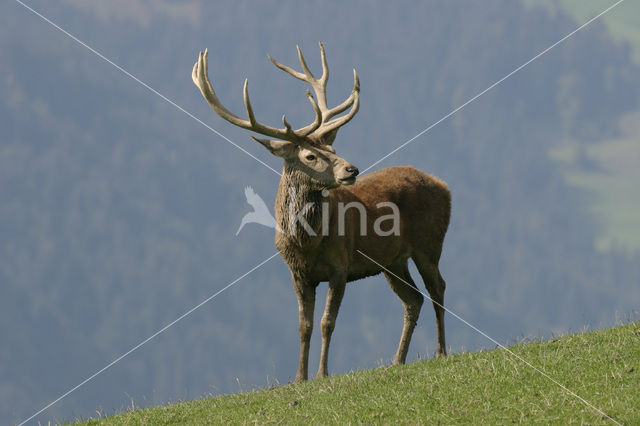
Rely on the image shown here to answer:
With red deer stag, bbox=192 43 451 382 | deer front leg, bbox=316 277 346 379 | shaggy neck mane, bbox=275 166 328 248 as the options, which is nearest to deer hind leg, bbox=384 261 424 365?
red deer stag, bbox=192 43 451 382

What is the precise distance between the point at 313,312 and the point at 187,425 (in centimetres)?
238

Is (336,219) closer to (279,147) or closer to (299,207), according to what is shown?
(299,207)

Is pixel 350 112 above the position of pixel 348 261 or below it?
above

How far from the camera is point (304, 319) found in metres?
9.74

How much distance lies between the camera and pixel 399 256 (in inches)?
432

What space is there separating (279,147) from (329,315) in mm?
2178

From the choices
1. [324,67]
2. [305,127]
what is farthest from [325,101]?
[305,127]

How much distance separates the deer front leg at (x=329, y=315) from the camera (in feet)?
31.2

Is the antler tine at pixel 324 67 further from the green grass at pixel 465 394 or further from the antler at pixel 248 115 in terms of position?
the green grass at pixel 465 394

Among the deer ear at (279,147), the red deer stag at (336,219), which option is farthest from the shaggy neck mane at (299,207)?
the deer ear at (279,147)

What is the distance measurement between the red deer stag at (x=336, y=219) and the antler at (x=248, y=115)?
0.04 feet

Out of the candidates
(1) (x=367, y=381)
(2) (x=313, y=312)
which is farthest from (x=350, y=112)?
(1) (x=367, y=381)

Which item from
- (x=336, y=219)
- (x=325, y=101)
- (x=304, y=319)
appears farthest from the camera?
(x=325, y=101)

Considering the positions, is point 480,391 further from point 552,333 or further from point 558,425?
point 552,333
